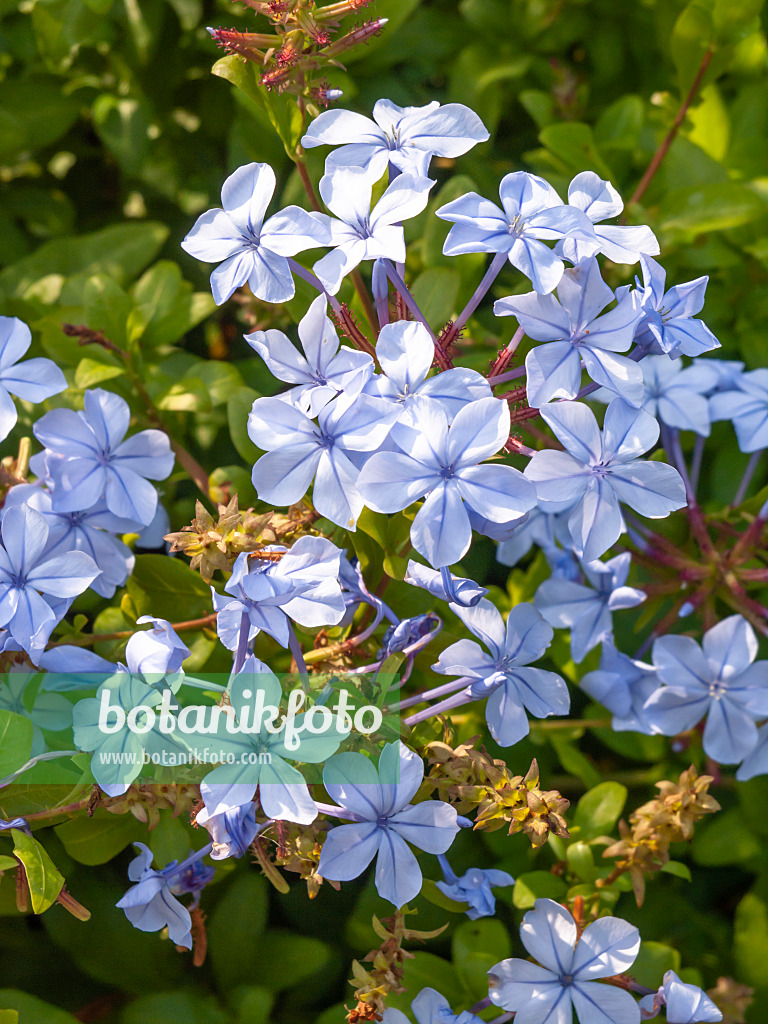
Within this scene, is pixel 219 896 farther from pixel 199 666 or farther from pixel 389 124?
pixel 389 124

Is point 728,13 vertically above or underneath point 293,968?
above

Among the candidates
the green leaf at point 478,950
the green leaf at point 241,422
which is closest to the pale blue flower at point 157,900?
the green leaf at point 478,950

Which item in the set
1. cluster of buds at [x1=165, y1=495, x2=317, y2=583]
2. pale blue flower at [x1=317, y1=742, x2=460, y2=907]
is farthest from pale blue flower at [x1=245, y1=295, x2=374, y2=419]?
pale blue flower at [x1=317, y1=742, x2=460, y2=907]

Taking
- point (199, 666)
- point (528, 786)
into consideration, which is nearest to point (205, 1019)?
point (199, 666)

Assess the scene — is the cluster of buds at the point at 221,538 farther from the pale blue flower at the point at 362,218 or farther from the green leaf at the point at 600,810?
the green leaf at the point at 600,810

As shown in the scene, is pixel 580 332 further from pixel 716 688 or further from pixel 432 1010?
pixel 432 1010

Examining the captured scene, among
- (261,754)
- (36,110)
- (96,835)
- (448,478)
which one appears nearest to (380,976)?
(261,754)
